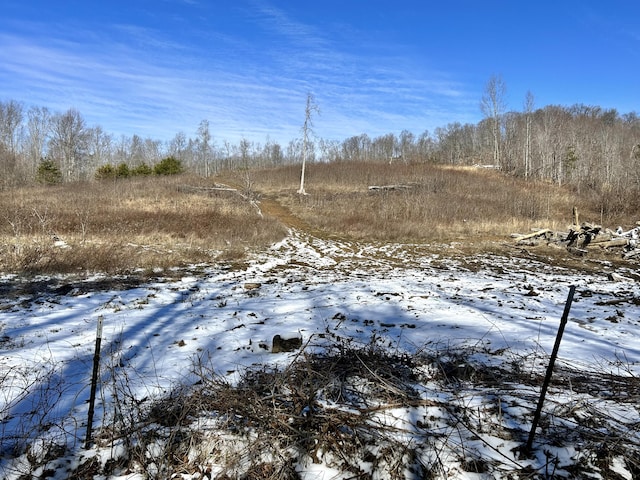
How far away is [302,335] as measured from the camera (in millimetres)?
4680

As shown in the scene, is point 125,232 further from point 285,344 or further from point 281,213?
point 285,344

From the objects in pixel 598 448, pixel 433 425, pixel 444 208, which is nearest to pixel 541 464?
pixel 598 448

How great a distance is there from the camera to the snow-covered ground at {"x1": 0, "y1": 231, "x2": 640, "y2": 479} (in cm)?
239

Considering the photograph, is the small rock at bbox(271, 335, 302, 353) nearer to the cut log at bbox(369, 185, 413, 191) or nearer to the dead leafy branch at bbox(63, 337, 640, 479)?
the dead leafy branch at bbox(63, 337, 640, 479)

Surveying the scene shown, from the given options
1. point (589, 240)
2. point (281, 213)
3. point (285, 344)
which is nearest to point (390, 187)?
point (281, 213)

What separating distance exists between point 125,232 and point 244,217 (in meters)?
6.20

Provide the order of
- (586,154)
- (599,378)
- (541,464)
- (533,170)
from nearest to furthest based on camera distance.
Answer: (541,464) → (599,378) → (533,170) → (586,154)

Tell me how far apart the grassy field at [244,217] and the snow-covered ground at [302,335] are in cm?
260

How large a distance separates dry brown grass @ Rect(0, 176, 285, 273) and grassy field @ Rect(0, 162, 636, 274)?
4 cm

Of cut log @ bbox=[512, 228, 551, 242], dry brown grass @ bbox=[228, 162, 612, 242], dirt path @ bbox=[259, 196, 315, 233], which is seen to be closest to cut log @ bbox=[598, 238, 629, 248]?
cut log @ bbox=[512, 228, 551, 242]

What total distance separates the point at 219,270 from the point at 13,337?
595 cm

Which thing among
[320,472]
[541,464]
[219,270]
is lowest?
[219,270]

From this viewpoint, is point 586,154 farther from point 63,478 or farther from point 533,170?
point 63,478

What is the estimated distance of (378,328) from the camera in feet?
16.9
